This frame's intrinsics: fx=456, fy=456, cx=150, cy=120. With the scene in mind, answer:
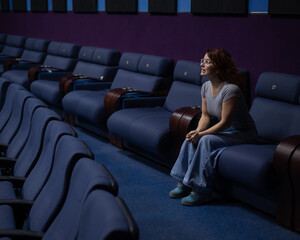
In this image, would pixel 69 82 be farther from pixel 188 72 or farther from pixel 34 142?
pixel 34 142

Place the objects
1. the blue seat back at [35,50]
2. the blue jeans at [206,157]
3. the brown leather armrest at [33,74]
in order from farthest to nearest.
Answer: the blue seat back at [35,50] < the brown leather armrest at [33,74] < the blue jeans at [206,157]

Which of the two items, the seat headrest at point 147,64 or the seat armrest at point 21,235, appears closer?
the seat armrest at point 21,235

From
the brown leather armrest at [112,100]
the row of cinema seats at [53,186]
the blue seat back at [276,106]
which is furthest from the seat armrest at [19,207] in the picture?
the brown leather armrest at [112,100]

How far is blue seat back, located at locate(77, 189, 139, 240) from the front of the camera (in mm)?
1076

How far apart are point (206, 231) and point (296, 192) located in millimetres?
603

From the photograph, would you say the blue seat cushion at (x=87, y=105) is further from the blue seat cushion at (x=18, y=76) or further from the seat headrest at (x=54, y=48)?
the seat headrest at (x=54, y=48)

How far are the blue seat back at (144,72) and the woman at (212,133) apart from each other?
1.54m

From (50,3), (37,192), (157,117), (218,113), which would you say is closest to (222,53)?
(218,113)

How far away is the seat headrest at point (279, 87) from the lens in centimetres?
345

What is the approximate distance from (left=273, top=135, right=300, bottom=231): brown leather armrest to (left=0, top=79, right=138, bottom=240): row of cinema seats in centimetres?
136

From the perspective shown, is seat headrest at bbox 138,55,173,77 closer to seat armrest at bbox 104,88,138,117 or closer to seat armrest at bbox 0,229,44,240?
seat armrest at bbox 104,88,138,117

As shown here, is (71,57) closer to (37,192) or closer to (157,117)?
(157,117)

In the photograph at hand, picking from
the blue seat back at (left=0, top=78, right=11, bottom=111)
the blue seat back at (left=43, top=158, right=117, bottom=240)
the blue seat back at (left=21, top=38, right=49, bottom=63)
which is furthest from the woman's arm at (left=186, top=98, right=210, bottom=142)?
the blue seat back at (left=21, top=38, right=49, bottom=63)

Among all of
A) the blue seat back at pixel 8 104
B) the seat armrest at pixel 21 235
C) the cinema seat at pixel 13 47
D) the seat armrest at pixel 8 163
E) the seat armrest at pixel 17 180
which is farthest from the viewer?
the cinema seat at pixel 13 47
